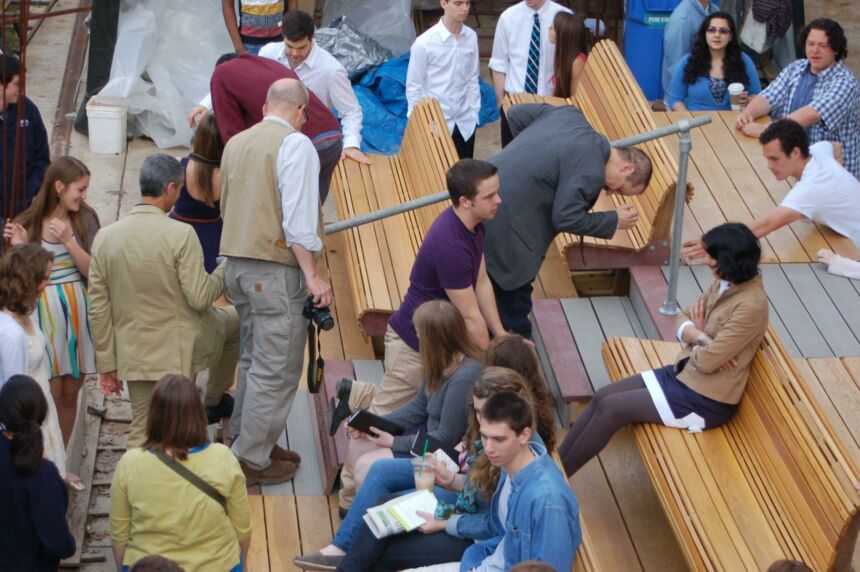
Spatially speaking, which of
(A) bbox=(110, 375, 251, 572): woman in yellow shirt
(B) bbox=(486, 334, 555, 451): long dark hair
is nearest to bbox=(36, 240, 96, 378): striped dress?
(A) bbox=(110, 375, 251, 572): woman in yellow shirt

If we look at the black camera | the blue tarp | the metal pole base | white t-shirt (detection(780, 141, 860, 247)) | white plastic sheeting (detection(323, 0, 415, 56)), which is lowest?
the blue tarp

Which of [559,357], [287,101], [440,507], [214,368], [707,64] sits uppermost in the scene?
[287,101]

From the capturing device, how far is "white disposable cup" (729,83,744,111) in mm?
8219

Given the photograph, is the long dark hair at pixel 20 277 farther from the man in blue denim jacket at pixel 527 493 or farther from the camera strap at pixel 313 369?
the man in blue denim jacket at pixel 527 493

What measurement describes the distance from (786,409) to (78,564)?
9.18ft

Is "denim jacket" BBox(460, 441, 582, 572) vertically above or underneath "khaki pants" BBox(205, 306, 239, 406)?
above

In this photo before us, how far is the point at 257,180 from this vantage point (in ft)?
16.8

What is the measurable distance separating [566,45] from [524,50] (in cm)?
40

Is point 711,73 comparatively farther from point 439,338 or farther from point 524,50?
point 439,338

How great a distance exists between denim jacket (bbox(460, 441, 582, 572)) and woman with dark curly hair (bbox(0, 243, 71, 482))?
1885 millimetres

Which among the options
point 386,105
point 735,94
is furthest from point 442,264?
point 386,105

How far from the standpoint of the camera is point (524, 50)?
26.8ft

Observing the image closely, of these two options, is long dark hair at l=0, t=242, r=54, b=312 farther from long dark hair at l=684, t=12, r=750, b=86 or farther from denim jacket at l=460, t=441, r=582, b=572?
long dark hair at l=684, t=12, r=750, b=86

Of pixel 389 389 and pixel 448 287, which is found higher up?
pixel 448 287
